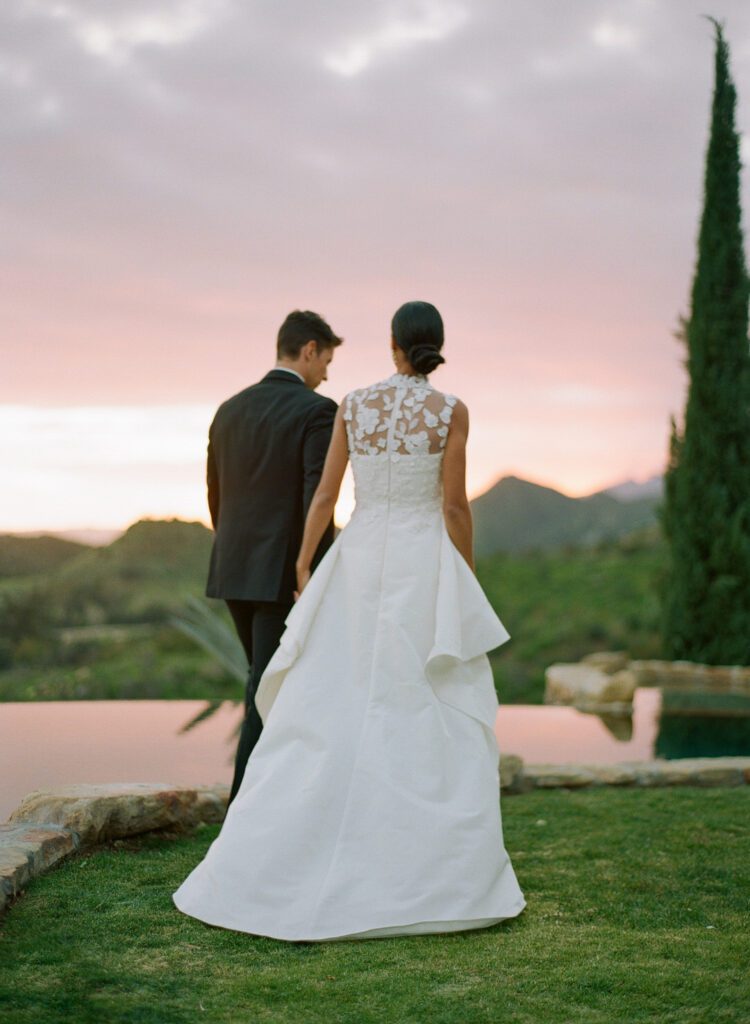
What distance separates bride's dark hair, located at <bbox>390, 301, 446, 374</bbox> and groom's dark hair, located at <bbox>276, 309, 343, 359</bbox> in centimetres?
56

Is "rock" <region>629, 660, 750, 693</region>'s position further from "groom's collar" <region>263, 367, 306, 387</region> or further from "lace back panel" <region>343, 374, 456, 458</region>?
"lace back panel" <region>343, 374, 456, 458</region>

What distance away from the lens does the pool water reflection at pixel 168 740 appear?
484 centimetres

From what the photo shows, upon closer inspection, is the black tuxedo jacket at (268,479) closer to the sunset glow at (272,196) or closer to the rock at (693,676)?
the sunset glow at (272,196)

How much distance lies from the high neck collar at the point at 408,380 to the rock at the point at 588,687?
4.96 metres

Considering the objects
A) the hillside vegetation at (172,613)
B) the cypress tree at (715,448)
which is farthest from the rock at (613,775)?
the cypress tree at (715,448)

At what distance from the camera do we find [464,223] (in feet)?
26.1

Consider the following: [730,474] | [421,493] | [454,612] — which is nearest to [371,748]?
[454,612]

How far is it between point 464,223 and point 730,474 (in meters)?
4.55

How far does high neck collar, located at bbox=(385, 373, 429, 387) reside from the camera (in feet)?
10.1

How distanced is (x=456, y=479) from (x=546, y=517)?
15.7 metres

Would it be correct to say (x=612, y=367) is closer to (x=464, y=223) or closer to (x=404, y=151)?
(x=464, y=223)

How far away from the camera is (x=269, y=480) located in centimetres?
349

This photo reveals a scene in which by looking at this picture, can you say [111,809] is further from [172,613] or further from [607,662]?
[172,613]

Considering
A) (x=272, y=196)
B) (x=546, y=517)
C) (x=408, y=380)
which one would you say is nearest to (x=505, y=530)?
(x=546, y=517)
